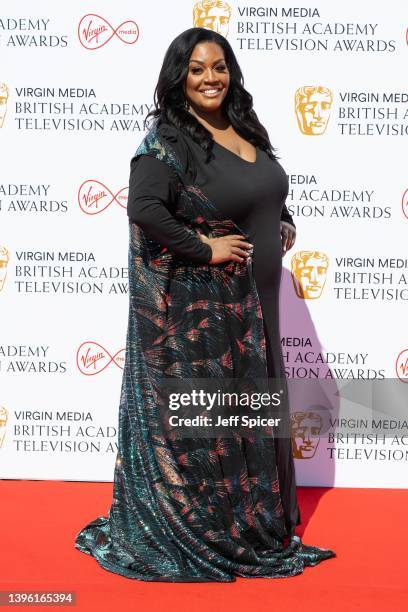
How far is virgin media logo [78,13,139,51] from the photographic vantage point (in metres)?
Answer: 3.73

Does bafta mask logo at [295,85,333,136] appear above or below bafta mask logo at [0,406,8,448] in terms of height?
above

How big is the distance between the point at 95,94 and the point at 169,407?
168cm

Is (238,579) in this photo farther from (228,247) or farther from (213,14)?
(213,14)

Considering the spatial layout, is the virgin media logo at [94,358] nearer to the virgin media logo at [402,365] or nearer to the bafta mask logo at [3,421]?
the bafta mask logo at [3,421]

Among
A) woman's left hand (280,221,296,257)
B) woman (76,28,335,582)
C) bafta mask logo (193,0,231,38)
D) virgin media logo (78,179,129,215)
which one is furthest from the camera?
virgin media logo (78,179,129,215)

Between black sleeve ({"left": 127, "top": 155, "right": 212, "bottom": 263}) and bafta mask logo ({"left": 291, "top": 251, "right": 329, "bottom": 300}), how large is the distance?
3.92 feet

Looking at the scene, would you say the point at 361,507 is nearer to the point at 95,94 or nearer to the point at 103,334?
the point at 103,334

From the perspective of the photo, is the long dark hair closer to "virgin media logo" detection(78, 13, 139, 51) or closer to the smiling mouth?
the smiling mouth

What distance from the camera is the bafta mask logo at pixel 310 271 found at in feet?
12.7

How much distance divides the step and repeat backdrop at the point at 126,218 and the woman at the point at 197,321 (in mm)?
920

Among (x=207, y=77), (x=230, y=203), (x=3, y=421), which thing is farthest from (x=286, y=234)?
(x=3, y=421)

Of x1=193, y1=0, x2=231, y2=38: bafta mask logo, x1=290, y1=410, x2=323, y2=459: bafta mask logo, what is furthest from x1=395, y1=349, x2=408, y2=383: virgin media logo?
x1=193, y1=0, x2=231, y2=38: bafta mask logo

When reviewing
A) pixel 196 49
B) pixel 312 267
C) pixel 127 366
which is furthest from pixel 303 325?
pixel 196 49

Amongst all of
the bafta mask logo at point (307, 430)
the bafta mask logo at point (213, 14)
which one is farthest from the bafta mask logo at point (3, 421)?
the bafta mask logo at point (213, 14)
